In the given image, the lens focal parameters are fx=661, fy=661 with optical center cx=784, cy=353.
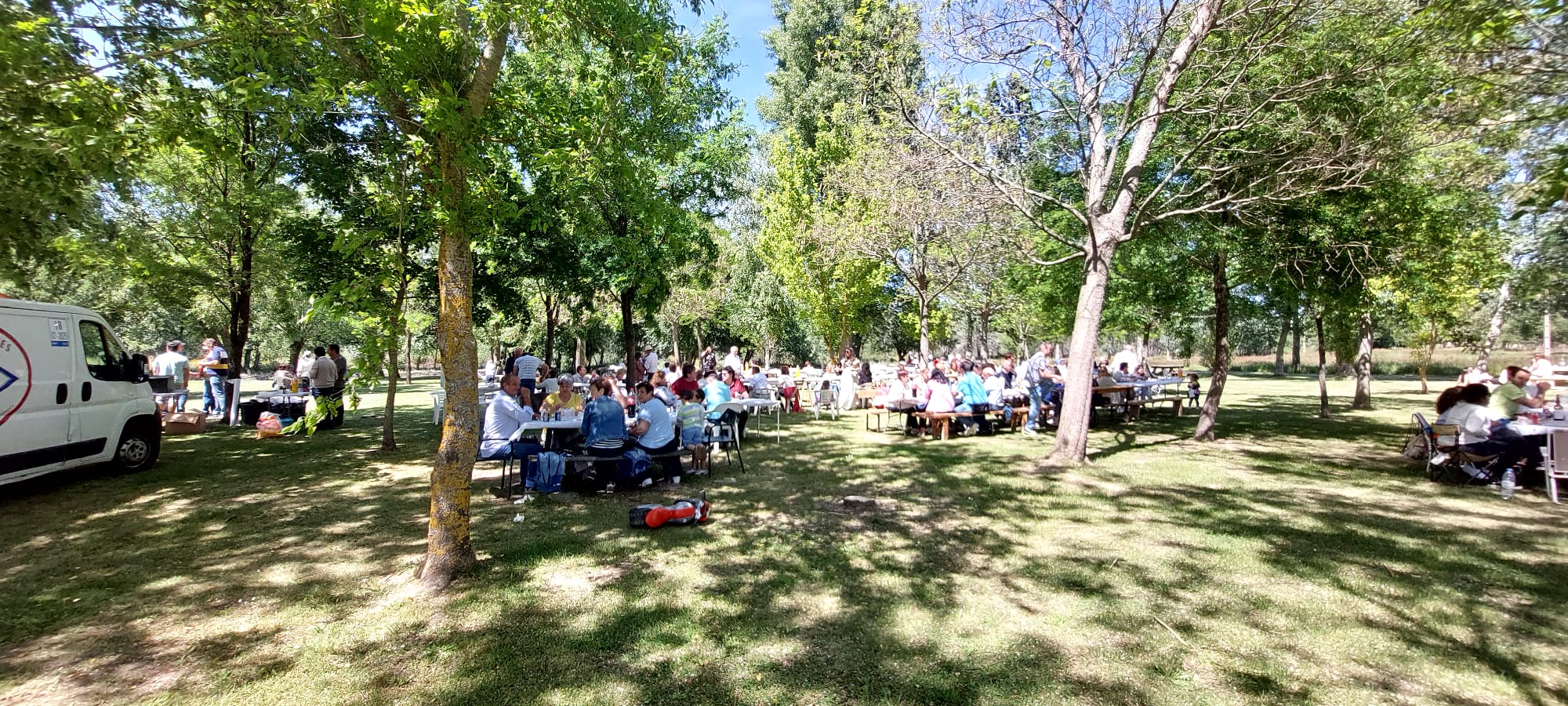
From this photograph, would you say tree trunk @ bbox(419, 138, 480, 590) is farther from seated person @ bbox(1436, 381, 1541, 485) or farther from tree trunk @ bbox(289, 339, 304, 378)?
tree trunk @ bbox(289, 339, 304, 378)

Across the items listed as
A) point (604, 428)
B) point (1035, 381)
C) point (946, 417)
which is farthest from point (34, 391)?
point (1035, 381)

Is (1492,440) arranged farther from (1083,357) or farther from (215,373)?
(215,373)

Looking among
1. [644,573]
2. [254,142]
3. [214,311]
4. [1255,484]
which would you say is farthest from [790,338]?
[644,573]

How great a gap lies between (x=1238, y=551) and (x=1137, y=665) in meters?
2.62

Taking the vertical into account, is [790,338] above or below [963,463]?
above

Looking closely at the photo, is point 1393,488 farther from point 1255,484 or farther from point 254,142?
point 254,142

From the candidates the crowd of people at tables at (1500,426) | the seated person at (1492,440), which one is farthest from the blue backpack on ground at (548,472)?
the seated person at (1492,440)

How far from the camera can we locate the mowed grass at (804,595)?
339 cm

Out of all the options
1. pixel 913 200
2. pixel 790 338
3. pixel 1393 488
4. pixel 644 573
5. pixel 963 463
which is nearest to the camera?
pixel 644 573

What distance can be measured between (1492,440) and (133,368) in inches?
635

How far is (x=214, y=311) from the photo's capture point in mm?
28969

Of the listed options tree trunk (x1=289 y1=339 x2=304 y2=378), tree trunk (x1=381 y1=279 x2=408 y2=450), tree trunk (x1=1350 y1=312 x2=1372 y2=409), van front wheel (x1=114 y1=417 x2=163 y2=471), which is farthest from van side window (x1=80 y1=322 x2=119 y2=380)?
tree trunk (x1=1350 y1=312 x2=1372 y2=409)

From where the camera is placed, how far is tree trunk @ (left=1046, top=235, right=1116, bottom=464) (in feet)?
28.5

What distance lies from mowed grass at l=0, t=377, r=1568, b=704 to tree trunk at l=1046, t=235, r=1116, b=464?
1.10 m
